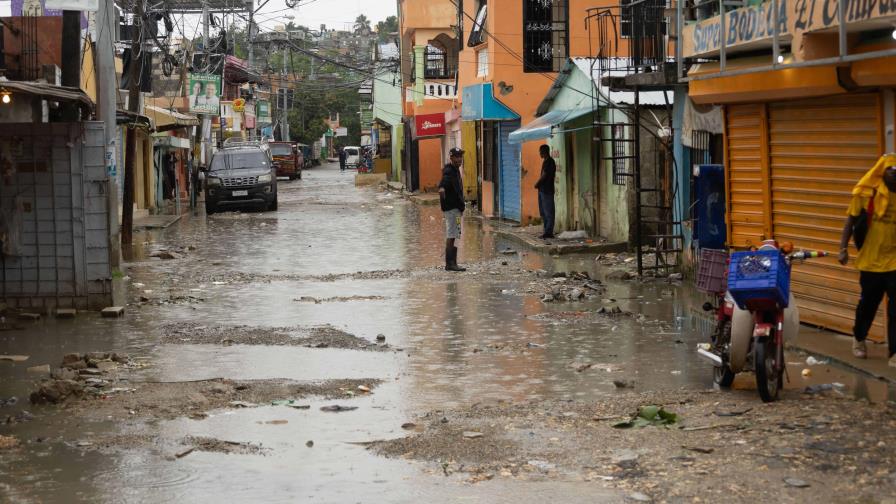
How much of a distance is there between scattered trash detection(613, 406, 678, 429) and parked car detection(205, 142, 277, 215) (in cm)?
3058

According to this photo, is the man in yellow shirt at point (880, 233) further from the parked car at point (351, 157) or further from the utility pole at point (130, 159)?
the parked car at point (351, 157)

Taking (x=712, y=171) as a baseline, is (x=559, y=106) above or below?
above

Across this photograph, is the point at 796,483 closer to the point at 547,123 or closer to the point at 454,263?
the point at 454,263

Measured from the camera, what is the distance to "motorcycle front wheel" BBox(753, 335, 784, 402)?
831cm

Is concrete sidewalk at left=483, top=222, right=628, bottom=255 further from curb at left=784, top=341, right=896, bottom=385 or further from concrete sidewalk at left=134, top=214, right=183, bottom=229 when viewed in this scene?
curb at left=784, top=341, right=896, bottom=385

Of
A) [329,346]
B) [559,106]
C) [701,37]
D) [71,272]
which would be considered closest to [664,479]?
[329,346]

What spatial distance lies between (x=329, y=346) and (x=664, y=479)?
5.77 metres

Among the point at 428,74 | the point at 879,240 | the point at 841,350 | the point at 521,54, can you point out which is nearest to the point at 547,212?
the point at 521,54

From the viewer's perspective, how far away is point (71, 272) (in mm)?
14445

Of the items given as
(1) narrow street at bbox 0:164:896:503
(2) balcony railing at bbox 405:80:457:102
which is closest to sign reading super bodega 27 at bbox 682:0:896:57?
(1) narrow street at bbox 0:164:896:503

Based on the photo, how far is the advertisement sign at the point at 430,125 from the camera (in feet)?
142

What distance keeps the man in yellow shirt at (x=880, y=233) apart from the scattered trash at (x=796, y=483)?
11.8 ft

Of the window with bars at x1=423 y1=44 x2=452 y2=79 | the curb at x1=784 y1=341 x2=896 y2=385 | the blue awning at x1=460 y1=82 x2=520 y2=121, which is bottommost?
the curb at x1=784 y1=341 x2=896 y2=385

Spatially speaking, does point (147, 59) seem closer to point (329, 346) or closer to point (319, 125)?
point (329, 346)
